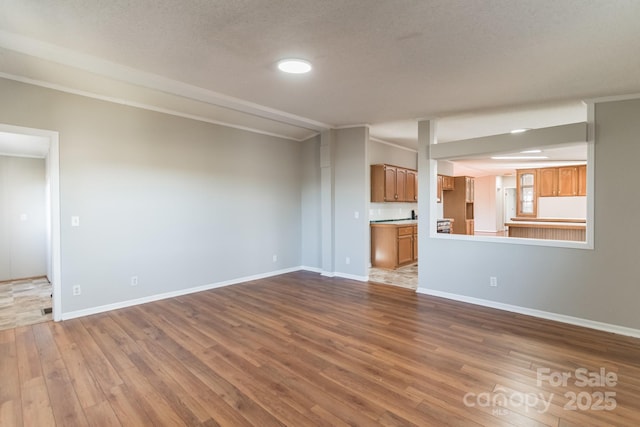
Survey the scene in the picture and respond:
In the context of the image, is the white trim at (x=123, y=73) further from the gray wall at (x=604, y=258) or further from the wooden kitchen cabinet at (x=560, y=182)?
the wooden kitchen cabinet at (x=560, y=182)

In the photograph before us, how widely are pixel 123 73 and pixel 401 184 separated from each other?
18.0ft

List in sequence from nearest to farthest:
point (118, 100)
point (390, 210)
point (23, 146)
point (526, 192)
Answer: point (118, 100), point (23, 146), point (390, 210), point (526, 192)

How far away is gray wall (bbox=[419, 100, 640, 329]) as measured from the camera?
329 cm

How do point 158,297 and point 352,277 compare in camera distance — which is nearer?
point 158,297

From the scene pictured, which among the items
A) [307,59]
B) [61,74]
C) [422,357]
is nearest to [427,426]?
[422,357]

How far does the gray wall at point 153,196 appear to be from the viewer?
12.0 feet

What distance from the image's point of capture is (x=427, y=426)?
1.88 meters

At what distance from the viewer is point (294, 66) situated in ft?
9.34

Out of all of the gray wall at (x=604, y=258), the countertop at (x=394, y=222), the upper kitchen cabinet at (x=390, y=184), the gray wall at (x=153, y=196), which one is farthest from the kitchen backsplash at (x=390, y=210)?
the gray wall at (x=604, y=258)

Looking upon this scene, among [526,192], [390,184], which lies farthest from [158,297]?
[526,192]

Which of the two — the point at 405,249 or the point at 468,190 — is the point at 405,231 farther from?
the point at 468,190

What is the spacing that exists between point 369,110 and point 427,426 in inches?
145

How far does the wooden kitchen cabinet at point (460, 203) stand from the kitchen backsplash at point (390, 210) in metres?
2.06

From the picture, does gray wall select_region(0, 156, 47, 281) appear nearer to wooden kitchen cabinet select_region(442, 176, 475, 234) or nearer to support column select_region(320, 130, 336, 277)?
support column select_region(320, 130, 336, 277)
